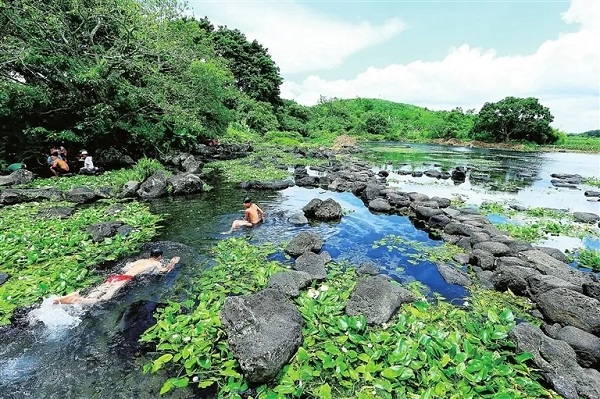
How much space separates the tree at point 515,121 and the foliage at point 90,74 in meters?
52.3

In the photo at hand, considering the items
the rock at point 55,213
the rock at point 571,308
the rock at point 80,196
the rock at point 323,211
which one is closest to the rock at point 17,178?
the rock at point 80,196

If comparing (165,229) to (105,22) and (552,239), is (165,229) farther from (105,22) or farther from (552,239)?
(105,22)

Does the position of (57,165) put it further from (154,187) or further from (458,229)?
(458,229)

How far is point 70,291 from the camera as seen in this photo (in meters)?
6.93

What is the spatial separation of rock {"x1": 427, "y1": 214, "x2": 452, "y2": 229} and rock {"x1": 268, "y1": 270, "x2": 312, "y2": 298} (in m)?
6.80

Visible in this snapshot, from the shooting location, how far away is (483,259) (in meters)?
8.79

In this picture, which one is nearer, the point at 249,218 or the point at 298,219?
the point at 249,218

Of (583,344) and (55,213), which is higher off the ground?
(55,213)

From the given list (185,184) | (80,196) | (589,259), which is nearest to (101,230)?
(80,196)

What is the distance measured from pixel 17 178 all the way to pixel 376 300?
706 inches

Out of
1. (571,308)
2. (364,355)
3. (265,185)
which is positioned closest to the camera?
(364,355)

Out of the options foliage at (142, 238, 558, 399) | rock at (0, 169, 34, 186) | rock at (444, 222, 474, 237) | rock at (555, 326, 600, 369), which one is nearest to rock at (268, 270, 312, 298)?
foliage at (142, 238, 558, 399)

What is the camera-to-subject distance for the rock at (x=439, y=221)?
1214 cm

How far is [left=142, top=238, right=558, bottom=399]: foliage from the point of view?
181 inches
